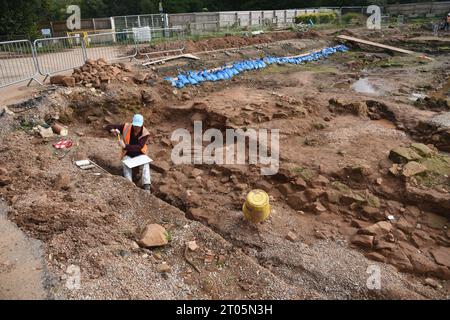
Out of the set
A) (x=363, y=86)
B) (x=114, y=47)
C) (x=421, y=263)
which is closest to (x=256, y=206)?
(x=421, y=263)

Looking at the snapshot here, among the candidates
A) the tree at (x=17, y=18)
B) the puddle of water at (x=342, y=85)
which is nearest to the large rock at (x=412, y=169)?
the puddle of water at (x=342, y=85)

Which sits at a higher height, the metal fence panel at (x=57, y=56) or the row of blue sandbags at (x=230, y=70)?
the metal fence panel at (x=57, y=56)

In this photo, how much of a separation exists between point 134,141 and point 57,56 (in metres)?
8.58

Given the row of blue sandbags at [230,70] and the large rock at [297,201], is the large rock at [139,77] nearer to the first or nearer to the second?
the row of blue sandbags at [230,70]

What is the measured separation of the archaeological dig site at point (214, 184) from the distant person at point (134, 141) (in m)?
0.03

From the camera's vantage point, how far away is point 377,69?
16.5 m

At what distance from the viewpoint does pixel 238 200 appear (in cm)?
619

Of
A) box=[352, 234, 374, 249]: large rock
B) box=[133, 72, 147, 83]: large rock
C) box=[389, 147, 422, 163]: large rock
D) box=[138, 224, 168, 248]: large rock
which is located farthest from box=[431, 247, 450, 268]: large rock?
box=[133, 72, 147, 83]: large rock

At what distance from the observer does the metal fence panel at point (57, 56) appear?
1148cm

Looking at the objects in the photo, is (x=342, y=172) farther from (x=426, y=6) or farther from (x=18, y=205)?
(x=426, y=6)

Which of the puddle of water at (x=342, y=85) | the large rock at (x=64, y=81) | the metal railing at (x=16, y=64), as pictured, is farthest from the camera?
the puddle of water at (x=342, y=85)

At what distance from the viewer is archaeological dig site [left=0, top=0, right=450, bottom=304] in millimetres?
4168

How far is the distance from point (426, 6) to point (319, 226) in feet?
152
